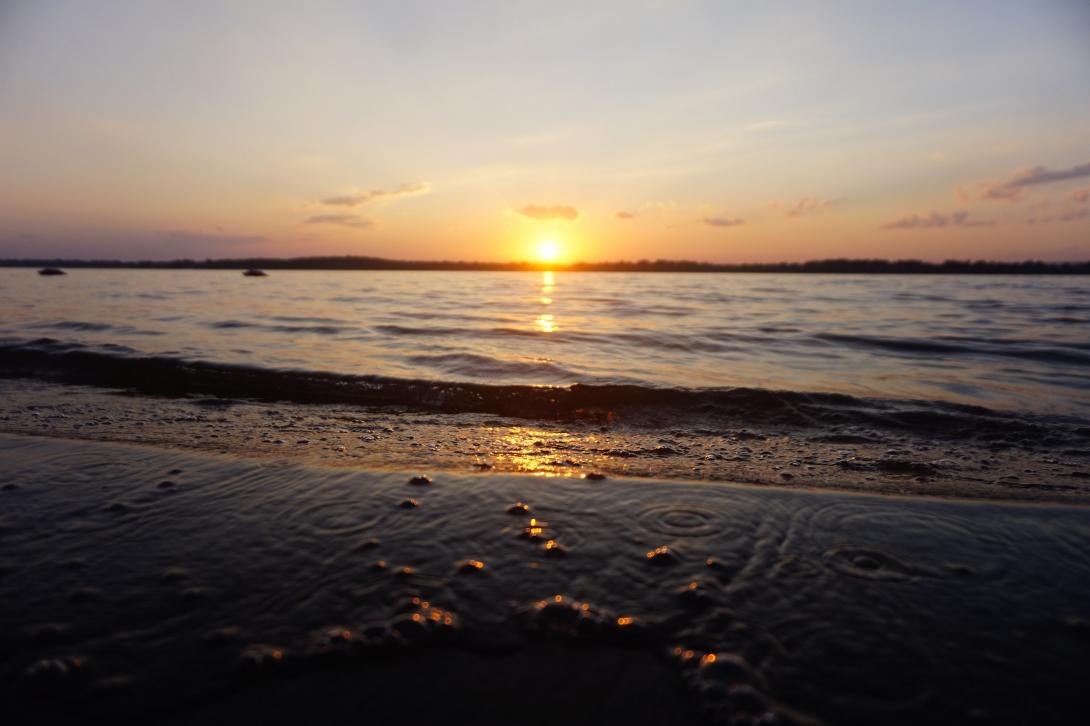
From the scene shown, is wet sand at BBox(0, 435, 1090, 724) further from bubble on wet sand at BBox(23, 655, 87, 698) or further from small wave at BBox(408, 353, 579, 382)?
small wave at BBox(408, 353, 579, 382)

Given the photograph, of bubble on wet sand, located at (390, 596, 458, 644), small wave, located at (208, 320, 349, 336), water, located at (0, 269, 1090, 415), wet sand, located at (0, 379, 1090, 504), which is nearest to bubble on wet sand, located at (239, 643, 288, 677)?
bubble on wet sand, located at (390, 596, 458, 644)

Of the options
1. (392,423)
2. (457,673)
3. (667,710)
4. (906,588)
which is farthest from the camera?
(392,423)

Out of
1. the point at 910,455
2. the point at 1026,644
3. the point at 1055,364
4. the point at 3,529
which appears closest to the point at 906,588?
the point at 1026,644

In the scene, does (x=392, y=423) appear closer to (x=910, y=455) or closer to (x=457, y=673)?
(x=457, y=673)

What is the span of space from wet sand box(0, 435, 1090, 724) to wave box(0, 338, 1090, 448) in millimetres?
3063

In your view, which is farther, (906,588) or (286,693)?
(906,588)

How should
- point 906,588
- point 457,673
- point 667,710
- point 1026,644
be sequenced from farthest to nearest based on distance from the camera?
point 906,588 → point 1026,644 → point 457,673 → point 667,710

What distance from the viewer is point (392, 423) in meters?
6.83

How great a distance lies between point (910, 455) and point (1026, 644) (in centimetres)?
375

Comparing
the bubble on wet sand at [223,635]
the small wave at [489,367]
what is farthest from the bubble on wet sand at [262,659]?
the small wave at [489,367]

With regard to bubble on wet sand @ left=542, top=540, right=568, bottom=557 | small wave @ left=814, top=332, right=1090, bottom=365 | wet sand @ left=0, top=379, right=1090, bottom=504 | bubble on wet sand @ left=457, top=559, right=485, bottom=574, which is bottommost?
wet sand @ left=0, top=379, right=1090, bottom=504

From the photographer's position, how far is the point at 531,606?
2.72 metres

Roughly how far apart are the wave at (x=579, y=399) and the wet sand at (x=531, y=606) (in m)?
3.06

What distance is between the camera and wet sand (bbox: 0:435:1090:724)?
2135 millimetres
